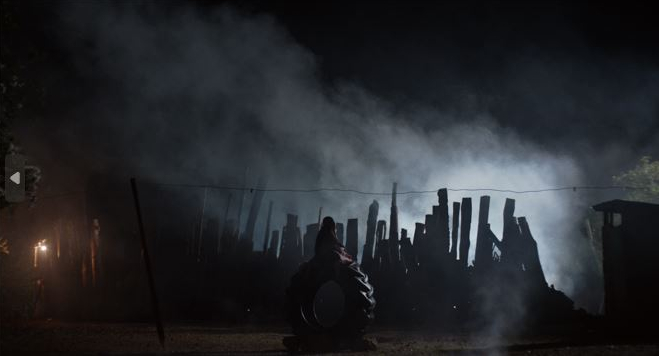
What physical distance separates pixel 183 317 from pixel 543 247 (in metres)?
17.7

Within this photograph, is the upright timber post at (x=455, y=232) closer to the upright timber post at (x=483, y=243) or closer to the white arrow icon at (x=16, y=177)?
the upright timber post at (x=483, y=243)

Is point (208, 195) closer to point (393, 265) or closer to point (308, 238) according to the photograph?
point (308, 238)

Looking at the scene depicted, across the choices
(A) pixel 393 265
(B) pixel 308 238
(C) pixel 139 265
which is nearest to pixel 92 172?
(C) pixel 139 265

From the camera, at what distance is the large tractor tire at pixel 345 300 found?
435 inches

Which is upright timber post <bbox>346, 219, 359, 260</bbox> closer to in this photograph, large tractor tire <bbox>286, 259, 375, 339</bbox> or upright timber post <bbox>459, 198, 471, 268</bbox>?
upright timber post <bbox>459, 198, 471, 268</bbox>

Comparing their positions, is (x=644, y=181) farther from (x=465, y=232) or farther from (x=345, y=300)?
(x=345, y=300)

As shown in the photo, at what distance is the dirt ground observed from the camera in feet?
32.6

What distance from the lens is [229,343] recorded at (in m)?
12.5

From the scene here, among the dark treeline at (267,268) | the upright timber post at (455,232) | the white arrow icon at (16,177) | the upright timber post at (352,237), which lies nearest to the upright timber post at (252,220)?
the dark treeline at (267,268)

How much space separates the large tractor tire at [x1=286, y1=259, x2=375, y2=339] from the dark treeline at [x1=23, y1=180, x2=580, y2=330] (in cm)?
610

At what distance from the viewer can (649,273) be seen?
537 inches

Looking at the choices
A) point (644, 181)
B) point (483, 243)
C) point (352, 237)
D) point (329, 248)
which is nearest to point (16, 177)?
point (329, 248)

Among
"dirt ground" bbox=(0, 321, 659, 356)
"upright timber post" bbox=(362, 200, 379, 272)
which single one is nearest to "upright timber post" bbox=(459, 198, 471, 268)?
"upright timber post" bbox=(362, 200, 379, 272)

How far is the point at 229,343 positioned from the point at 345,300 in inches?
128
